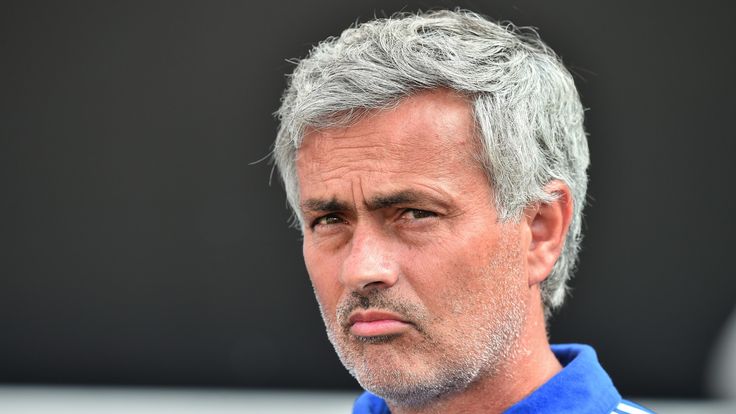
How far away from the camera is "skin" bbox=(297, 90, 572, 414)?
1.84m

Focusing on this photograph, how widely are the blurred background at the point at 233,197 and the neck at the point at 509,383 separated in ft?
6.29

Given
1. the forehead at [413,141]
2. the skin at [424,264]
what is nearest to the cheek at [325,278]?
the skin at [424,264]

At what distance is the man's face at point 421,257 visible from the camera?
1.84 m

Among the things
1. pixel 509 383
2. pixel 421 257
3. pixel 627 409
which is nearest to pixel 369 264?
pixel 421 257

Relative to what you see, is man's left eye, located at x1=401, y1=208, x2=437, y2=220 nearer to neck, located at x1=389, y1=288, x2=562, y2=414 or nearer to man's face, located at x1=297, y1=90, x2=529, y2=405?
man's face, located at x1=297, y1=90, x2=529, y2=405

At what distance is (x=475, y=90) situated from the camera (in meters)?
1.91

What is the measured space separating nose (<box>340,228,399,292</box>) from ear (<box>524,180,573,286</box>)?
0.30 meters

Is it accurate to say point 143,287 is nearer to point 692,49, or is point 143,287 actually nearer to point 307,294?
point 307,294

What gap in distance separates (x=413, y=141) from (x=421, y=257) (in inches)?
8.5

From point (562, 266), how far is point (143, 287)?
7.88ft

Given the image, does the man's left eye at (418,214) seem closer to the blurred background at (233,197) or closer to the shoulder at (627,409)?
the shoulder at (627,409)

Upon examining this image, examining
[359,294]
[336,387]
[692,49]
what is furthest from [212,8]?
[359,294]

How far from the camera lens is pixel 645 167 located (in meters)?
3.86

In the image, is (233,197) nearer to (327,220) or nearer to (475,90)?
(327,220)
